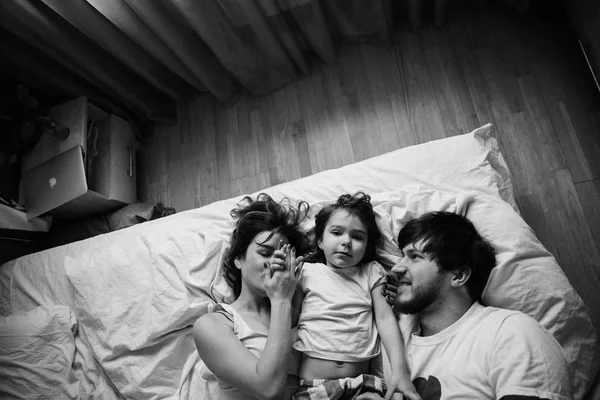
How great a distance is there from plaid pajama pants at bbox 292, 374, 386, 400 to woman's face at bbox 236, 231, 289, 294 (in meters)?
0.35

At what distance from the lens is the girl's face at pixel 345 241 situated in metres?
1.35

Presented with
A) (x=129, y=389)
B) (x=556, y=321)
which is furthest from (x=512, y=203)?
(x=129, y=389)

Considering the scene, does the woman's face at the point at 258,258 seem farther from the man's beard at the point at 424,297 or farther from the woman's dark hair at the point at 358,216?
the man's beard at the point at 424,297

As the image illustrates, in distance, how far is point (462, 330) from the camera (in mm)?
1067

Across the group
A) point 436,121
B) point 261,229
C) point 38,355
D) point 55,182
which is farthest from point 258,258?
point 55,182

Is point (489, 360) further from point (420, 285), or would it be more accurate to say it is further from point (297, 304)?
point (297, 304)

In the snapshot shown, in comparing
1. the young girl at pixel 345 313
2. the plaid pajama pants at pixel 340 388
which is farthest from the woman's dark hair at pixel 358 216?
the plaid pajama pants at pixel 340 388

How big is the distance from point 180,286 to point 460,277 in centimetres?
98

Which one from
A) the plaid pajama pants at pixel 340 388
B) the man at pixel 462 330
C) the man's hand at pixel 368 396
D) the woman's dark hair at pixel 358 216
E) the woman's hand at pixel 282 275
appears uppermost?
the woman's dark hair at pixel 358 216

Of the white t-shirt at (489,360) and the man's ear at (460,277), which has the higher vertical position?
the man's ear at (460,277)

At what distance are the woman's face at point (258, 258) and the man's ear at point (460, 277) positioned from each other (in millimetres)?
577

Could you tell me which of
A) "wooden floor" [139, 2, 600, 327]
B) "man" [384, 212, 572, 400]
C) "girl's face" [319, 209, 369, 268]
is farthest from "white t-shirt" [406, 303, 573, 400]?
"wooden floor" [139, 2, 600, 327]

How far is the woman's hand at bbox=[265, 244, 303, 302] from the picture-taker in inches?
49.3

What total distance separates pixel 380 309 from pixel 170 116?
1950 mm
